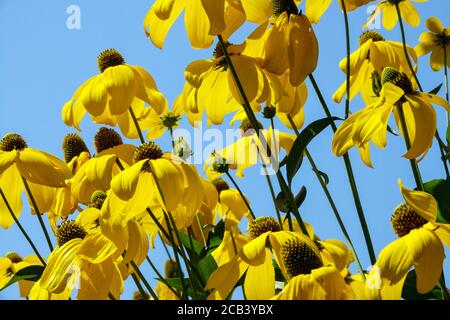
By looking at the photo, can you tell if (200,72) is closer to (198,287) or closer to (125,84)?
(125,84)

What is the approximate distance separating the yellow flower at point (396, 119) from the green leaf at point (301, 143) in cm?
3

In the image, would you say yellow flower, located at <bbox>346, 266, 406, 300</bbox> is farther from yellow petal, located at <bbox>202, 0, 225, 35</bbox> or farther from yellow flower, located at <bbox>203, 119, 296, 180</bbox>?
yellow flower, located at <bbox>203, 119, 296, 180</bbox>

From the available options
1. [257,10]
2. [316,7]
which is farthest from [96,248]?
[316,7]

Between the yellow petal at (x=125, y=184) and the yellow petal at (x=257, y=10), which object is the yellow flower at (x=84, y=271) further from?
the yellow petal at (x=257, y=10)

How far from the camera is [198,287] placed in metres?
1.10

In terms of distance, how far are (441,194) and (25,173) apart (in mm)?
659

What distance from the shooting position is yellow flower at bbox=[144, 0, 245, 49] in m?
0.92

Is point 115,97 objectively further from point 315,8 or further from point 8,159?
point 315,8

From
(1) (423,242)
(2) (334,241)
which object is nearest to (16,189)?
(2) (334,241)

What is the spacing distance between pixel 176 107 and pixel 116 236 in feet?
1.43

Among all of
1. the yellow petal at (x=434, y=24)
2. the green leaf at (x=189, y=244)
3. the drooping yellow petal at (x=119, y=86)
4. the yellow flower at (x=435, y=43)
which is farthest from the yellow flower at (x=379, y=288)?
the yellow petal at (x=434, y=24)

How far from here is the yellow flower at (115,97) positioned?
1224 mm

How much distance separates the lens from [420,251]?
758 millimetres

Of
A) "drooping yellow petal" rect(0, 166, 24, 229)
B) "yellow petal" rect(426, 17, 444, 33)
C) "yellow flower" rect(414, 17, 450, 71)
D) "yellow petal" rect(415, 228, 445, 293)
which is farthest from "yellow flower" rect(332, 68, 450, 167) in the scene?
"yellow petal" rect(426, 17, 444, 33)
